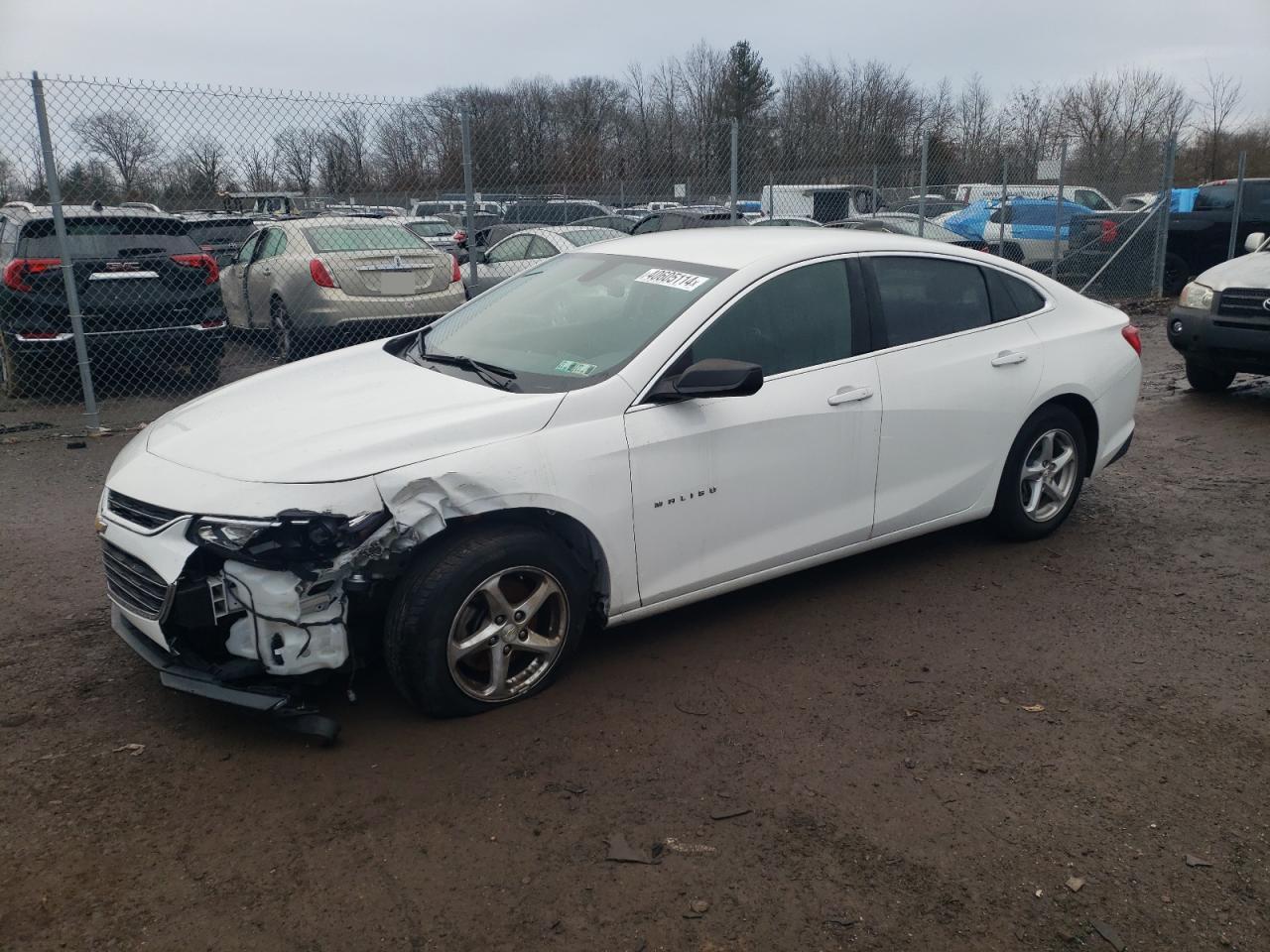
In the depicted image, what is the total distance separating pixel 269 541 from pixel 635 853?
147 centimetres

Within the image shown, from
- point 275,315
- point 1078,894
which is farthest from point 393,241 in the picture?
point 1078,894

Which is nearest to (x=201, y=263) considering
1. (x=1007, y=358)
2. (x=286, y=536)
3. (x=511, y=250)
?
(x=511, y=250)

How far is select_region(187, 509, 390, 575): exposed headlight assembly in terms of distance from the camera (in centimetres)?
315

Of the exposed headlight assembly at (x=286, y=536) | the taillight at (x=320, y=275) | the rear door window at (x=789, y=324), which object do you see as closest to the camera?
the exposed headlight assembly at (x=286, y=536)

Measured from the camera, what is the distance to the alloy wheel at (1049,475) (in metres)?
5.17

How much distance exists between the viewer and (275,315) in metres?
10.1

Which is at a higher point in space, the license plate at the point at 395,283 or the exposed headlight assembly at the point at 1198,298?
the license plate at the point at 395,283

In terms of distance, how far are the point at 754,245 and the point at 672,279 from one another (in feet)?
1.54

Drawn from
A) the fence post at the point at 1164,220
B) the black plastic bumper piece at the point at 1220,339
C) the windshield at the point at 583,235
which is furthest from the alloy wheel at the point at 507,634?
the fence post at the point at 1164,220

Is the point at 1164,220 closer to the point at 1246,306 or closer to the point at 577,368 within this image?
the point at 1246,306

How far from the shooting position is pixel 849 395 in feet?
14.0

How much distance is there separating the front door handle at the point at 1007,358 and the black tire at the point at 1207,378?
17.5ft

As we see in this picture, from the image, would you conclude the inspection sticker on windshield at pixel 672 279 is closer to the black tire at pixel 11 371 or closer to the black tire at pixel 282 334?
the black tire at pixel 282 334

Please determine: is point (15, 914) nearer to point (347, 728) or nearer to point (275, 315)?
point (347, 728)
